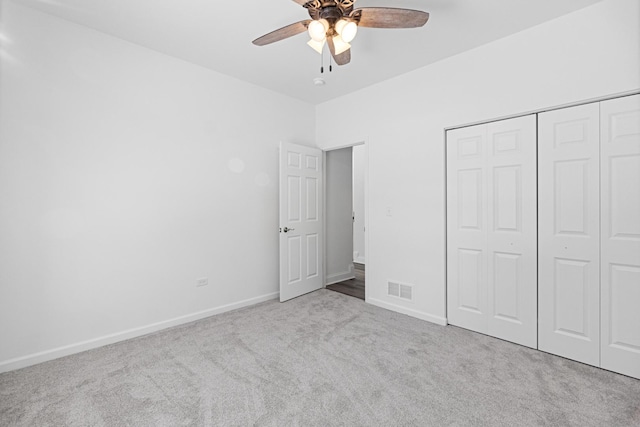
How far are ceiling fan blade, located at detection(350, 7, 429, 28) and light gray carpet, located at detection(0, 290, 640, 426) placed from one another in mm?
2382

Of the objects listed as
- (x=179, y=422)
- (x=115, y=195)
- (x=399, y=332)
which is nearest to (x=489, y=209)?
(x=399, y=332)

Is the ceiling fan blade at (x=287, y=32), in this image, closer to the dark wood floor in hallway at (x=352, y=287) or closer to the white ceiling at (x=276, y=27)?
the white ceiling at (x=276, y=27)

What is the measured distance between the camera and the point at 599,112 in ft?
7.43

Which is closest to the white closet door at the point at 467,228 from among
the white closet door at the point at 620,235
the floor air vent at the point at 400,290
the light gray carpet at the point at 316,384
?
the light gray carpet at the point at 316,384

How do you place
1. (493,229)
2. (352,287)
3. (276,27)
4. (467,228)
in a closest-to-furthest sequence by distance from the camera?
(276,27) < (493,229) < (467,228) < (352,287)

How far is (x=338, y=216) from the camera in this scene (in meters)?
4.88

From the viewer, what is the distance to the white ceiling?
2264 millimetres

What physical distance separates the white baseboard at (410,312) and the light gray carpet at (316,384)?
17 centimetres

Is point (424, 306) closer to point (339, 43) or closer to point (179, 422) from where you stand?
point (179, 422)

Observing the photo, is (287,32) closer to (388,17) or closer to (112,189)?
(388,17)

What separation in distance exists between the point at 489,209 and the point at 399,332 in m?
1.46

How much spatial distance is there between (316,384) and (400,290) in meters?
1.73

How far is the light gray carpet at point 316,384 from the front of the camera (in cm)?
177

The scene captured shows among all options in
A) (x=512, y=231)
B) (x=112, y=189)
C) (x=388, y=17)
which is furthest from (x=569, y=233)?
(x=112, y=189)
